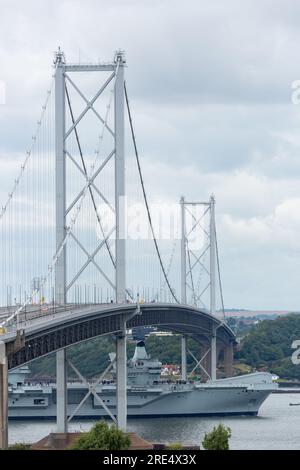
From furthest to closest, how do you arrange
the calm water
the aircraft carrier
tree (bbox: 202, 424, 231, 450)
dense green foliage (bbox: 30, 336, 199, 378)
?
1. dense green foliage (bbox: 30, 336, 199, 378)
2. the aircraft carrier
3. the calm water
4. tree (bbox: 202, 424, 231, 450)

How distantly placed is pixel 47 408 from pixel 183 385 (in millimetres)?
7867

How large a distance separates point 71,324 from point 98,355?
57053 millimetres

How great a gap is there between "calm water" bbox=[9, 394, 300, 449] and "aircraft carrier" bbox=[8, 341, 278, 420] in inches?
55.2

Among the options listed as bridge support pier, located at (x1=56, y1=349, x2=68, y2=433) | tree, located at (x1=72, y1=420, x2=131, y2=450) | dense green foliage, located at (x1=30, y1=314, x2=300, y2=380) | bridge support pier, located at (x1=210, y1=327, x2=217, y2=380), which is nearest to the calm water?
bridge support pier, located at (x1=210, y1=327, x2=217, y2=380)

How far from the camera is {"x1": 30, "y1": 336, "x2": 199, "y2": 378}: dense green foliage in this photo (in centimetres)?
10225

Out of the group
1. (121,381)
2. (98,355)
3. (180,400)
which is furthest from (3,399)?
(98,355)

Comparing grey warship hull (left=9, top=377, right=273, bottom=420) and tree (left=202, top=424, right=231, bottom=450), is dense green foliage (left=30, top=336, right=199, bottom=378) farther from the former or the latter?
tree (left=202, top=424, right=231, bottom=450)

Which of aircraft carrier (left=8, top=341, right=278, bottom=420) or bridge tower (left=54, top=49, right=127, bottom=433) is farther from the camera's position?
aircraft carrier (left=8, top=341, right=278, bottom=420)

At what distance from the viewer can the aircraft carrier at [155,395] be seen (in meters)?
81.7

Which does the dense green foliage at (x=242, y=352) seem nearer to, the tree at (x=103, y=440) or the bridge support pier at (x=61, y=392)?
the bridge support pier at (x=61, y=392)

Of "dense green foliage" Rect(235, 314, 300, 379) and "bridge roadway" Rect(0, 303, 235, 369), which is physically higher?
"dense green foliage" Rect(235, 314, 300, 379)

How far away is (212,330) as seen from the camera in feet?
287

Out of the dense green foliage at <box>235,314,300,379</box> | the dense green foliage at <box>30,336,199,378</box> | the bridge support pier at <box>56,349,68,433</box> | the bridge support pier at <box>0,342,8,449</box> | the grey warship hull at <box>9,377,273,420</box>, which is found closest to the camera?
the bridge support pier at <box>0,342,8,449</box>
